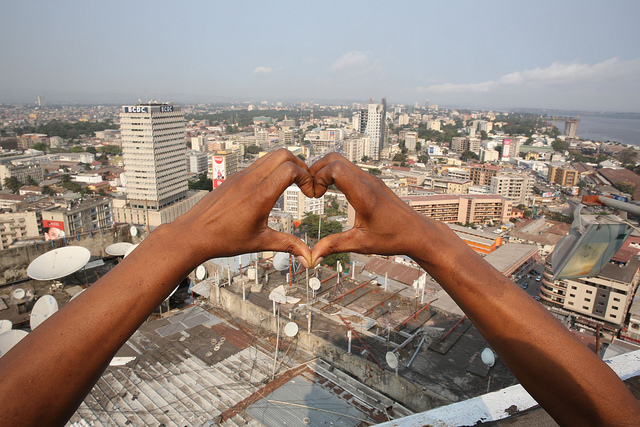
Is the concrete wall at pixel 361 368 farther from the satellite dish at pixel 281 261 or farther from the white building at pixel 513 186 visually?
the white building at pixel 513 186

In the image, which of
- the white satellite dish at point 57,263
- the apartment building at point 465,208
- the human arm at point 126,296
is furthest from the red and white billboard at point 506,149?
the human arm at point 126,296

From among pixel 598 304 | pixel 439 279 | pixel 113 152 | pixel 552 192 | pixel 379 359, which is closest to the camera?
pixel 439 279

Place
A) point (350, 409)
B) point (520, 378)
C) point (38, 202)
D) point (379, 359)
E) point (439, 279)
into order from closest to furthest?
point (520, 378), point (439, 279), point (350, 409), point (379, 359), point (38, 202)

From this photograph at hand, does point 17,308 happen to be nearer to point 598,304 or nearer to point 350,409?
point 350,409

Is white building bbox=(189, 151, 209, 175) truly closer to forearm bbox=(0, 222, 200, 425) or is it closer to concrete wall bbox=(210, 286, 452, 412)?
concrete wall bbox=(210, 286, 452, 412)

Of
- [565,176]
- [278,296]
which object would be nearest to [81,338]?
[278,296]

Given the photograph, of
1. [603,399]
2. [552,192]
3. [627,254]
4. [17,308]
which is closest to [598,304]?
[627,254]

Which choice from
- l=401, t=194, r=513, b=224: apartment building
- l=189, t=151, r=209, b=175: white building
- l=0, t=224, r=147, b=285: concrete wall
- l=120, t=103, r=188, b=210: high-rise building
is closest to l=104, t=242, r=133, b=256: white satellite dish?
l=0, t=224, r=147, b=285: concrete wall

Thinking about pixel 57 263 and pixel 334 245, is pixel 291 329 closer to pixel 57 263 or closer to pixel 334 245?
pixel 334 245
